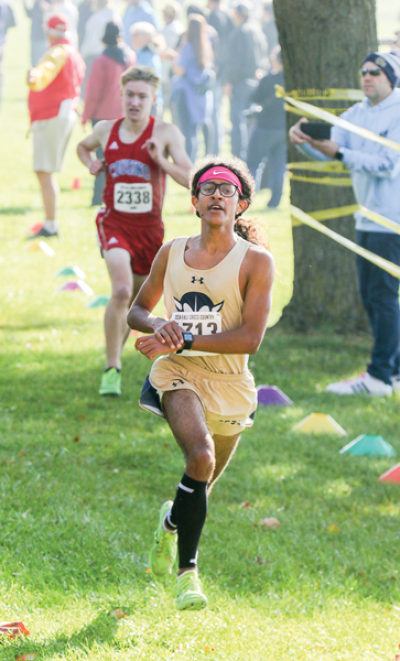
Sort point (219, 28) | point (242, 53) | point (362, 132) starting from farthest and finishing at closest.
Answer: point (219, 28) < point (242, 53) < point (362, 132)

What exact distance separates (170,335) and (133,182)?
323 cm

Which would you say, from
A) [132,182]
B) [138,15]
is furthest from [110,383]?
[138,15]

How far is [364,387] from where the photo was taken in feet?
24.6

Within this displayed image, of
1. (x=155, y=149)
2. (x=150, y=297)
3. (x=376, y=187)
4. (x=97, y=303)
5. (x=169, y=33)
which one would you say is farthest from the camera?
(x=169, y=33)

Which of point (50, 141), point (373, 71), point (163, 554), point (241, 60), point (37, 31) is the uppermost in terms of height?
point (37, 31)

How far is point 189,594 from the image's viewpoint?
11.9ft

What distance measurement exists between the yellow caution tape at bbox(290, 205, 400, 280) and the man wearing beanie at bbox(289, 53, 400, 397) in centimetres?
5

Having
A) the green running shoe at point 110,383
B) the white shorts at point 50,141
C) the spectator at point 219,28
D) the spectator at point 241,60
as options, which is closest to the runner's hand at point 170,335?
the green running shoe at point 110,383

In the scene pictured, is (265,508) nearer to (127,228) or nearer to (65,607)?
(65,607)

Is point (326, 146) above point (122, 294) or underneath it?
above

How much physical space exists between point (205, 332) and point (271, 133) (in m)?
11.6

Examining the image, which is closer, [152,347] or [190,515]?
[152,347]

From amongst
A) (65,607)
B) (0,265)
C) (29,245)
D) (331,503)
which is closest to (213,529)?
(331,503)

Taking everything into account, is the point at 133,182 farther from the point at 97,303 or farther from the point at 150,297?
the point at 97,303
